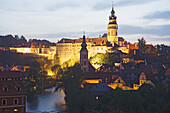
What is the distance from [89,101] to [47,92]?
121ft

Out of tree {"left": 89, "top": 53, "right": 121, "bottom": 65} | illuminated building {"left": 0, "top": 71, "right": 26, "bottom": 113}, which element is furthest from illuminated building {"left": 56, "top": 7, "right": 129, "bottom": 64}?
illuminated building {"left": 0, "top": 71, "right": 26, "bottom": 113}

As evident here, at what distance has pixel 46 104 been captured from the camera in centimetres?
7719

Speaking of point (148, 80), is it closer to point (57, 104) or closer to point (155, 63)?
point (57, 104)

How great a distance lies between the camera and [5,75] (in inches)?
2379

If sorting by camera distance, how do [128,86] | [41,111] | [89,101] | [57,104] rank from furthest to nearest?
1. [128,86]
2. [57,104]
3. [41,111]
4. [89,101]

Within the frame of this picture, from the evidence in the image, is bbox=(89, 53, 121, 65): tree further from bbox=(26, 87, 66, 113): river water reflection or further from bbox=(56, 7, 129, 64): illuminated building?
bbox=(26, 87, 66, 113): river water reflection

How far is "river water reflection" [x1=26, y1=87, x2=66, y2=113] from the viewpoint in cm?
6931

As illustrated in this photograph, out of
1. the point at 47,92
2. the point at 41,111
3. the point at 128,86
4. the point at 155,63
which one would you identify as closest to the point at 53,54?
the point at 155,63

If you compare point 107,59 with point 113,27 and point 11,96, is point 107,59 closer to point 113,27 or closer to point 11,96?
point 113,27

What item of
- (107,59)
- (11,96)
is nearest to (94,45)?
(107,59)

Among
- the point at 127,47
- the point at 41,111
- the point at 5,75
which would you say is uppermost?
the point at 127,47

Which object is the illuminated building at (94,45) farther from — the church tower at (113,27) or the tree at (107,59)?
the tree at (107,59)

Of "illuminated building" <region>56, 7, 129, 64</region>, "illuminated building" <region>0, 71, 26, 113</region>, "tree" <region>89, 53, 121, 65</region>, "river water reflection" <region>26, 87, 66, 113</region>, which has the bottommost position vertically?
"river water reflection" <region>26, 87, 66, 113</region>

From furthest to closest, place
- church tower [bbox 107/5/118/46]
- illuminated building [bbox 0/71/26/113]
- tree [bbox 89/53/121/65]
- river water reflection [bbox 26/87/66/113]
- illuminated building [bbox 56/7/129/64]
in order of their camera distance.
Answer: church tower [bbox 107/5/118/46] → illuminated building [bbox 56/7/129/64] → tree [bbox 89/53/121/65] → river water reflection [bbox 26/87/66/113] → illuminated building [bbox 0/71/26/113]
